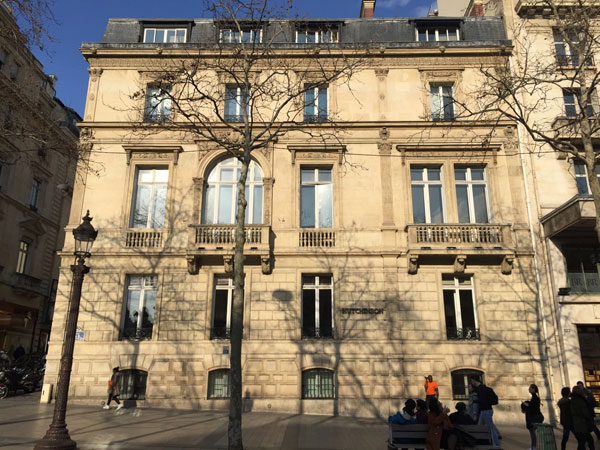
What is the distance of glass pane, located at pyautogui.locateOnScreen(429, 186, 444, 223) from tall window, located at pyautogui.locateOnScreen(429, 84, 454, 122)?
10.5ft

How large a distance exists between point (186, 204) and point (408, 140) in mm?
10040

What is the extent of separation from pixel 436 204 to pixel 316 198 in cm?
521

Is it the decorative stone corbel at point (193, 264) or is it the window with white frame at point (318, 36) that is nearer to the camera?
the decorative stone corbel at point (193, 264)

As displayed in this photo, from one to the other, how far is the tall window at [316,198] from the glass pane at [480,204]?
6288 millimetres

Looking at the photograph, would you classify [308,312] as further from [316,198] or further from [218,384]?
[316,198]

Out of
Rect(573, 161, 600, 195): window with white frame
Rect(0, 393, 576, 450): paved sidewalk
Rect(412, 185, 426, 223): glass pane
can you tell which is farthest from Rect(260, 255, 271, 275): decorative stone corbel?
Rect(573, 161, 600, 195): window with white frame

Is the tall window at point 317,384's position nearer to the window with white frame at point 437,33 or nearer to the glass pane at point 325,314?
the glass pane at point 325,314

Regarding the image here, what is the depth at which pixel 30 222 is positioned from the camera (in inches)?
1248

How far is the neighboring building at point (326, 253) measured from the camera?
17156mm

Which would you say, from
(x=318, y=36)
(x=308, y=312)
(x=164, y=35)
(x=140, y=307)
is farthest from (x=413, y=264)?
(x=164, y=35)

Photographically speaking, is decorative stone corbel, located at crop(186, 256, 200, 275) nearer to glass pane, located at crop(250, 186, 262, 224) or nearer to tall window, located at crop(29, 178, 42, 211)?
glass pane, located at crop(250, 186, 262, 224)

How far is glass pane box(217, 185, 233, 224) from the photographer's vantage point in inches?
762

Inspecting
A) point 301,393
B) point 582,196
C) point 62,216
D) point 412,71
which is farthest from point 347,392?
point 62,216

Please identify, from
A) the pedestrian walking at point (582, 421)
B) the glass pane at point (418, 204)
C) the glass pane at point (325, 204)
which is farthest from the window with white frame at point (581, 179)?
the pedestrian walking at point (582, 421)
